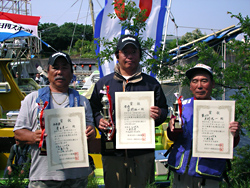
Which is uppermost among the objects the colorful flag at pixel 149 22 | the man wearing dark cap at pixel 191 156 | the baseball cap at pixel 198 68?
the colorful flag at pixel 149 22

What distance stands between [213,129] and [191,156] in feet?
1.29

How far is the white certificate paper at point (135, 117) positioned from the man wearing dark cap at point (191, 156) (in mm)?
264

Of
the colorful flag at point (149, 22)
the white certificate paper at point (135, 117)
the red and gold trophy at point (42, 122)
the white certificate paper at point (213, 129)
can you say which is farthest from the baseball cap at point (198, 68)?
the colorful flag at point (149, 22)

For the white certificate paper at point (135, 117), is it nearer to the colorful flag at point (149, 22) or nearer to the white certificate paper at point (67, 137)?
the white certificate paper at point (67, 137)

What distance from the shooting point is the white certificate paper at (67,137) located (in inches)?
108

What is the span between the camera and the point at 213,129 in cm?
294

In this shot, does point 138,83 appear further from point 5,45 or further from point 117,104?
point 5,45

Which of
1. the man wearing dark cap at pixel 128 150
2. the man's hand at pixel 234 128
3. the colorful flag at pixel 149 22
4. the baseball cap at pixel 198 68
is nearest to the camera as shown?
the man's hand at pixel 234 128

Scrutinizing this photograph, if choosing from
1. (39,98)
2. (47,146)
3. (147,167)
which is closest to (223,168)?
(147,167)

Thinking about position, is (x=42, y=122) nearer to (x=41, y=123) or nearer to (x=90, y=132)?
(x=41, y=123)

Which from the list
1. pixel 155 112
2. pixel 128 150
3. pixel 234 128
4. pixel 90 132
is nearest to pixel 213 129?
pixel 234 128

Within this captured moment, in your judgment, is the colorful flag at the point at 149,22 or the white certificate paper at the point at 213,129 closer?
the white certificate paper at the point at 213,129

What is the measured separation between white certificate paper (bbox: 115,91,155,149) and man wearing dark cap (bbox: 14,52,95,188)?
0.36 meters

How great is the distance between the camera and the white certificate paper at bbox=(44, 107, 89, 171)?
274 cm
